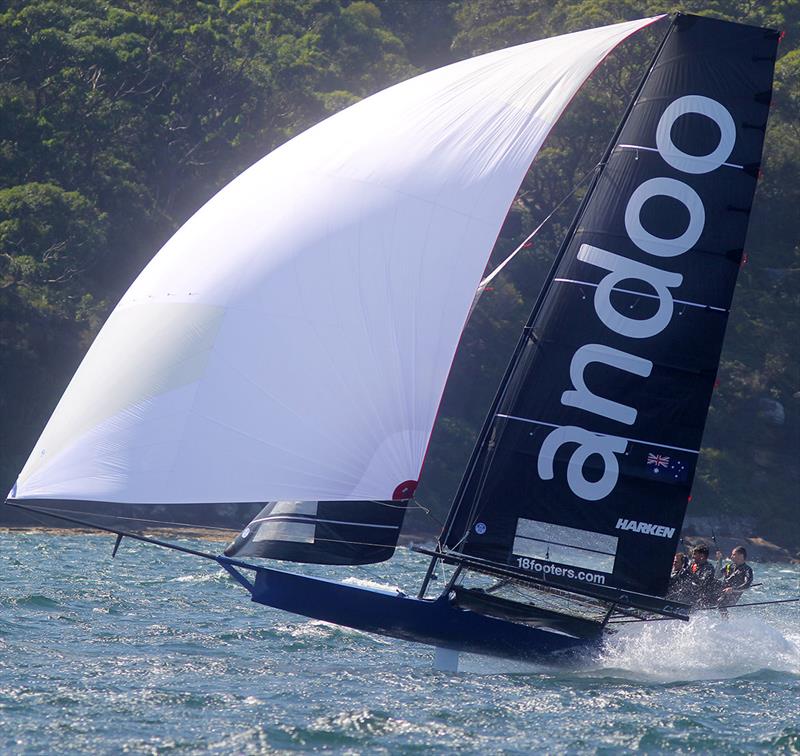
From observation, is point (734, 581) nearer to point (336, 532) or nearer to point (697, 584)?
point (697, 584)

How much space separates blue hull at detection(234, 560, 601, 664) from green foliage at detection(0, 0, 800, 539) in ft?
56.2

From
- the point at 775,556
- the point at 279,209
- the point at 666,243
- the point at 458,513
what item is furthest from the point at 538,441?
the point at 775,556

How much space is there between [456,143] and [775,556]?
22668 mm

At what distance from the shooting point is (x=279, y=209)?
9.84 m

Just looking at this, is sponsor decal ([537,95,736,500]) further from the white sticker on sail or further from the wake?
the wake

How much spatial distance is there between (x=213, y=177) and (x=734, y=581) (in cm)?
2716

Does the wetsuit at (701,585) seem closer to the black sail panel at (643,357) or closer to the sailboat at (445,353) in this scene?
the sailboat at (445,353)

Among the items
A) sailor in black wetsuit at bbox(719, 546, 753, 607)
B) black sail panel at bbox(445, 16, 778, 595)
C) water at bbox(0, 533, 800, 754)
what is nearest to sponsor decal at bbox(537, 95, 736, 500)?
black sail panel at bbox(445, 16, 778, 595)

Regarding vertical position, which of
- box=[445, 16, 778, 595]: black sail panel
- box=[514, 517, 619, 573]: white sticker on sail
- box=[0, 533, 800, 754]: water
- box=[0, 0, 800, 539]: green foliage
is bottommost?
box=[0, 533, 800, 754]: water

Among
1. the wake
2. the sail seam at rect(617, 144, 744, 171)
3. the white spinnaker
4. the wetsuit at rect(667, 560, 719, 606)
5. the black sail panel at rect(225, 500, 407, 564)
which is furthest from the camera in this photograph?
the wetsuit at rect(667, 560, 719, 606)

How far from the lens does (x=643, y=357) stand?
1040 centimetres

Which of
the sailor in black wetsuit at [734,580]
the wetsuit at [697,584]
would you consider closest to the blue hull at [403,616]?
the wetsuit at [697,584]

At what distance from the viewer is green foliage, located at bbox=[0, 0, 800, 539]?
29141 millimetres

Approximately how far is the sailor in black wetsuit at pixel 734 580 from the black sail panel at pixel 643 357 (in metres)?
1.66
